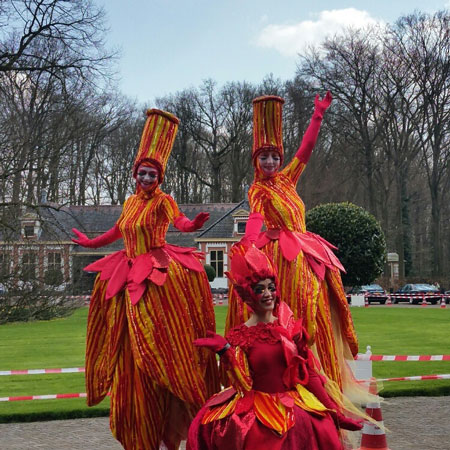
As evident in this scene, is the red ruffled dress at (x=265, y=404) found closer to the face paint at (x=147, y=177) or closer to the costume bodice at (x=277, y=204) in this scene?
the costume bodice at (x=277, y=204)

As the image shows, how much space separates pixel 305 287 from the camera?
540 cm

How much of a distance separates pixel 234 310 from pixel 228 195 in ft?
143

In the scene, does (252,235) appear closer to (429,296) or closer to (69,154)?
(69,154)

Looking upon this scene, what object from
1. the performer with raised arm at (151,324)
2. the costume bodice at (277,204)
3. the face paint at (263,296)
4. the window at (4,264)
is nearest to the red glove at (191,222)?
the performer with raised arm at (151,324)

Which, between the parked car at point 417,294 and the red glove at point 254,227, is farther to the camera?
the parked car at point 417,294

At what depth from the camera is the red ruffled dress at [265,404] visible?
3.96m

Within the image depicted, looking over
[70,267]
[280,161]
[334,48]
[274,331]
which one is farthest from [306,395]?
[334,48]

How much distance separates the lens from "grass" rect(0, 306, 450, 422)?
9250 millimetres

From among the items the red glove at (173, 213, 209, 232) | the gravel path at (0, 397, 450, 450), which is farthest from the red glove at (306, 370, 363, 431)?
the gravel path at (0, 397, 450, 450)

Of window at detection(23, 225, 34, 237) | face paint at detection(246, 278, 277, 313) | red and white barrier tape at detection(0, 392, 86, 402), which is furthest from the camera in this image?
window at detection(23, 225, 34, 237)

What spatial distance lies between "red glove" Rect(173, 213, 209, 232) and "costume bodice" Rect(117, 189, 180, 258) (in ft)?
0.25

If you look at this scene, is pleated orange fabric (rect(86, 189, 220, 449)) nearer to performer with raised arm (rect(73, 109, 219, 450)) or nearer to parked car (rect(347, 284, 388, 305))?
performer with raised arm (rect(73, 109, 219, 450))

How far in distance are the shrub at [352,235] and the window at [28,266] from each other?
12.3 meters

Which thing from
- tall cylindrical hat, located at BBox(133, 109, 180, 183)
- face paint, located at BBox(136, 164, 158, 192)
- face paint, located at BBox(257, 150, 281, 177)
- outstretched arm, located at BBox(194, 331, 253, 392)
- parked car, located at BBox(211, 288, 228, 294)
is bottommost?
parked car, located at BBox(211, 288, 228, 294)
